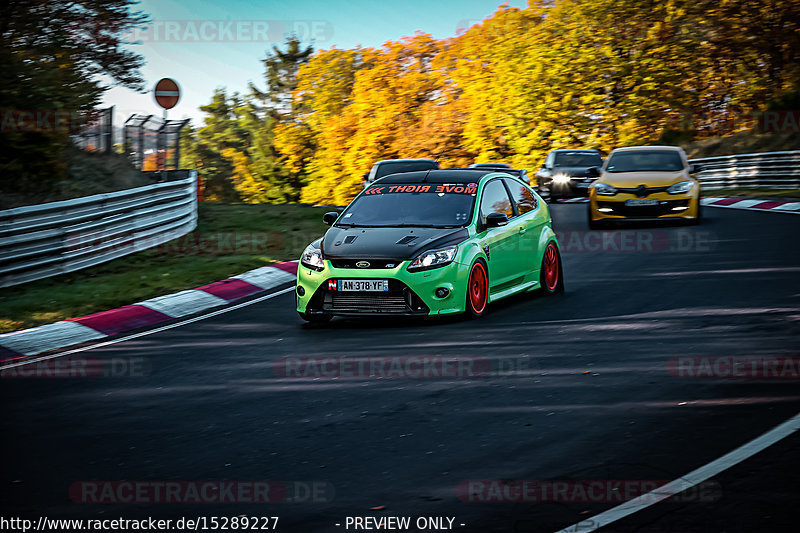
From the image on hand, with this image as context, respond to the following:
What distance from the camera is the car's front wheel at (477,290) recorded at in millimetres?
10797

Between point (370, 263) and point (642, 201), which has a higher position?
point (642, 201)

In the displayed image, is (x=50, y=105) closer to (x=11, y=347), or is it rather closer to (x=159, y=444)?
(x=11, y=347)

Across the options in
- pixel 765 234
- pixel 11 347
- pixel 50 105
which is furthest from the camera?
pixel 50 105

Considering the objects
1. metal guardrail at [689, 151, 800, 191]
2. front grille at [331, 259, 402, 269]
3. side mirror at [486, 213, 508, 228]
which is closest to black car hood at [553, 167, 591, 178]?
metal guardrail at [689, 151, 800, 191]

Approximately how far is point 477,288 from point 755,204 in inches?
678

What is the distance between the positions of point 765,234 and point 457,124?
45.9 m

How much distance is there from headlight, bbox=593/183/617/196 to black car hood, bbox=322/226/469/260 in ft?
32.9

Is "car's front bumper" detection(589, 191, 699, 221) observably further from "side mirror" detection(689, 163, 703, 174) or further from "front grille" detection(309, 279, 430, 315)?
"front grille" detection(309, 279, 430, 315)

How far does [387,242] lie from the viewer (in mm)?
10836

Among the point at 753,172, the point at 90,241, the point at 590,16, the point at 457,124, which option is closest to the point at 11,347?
the point at 90,241

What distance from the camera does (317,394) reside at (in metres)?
7.68

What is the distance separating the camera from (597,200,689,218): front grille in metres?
20.3

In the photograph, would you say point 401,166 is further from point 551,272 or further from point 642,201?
point 551,272

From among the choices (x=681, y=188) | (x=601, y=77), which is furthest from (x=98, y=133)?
(x=601, y=77)
